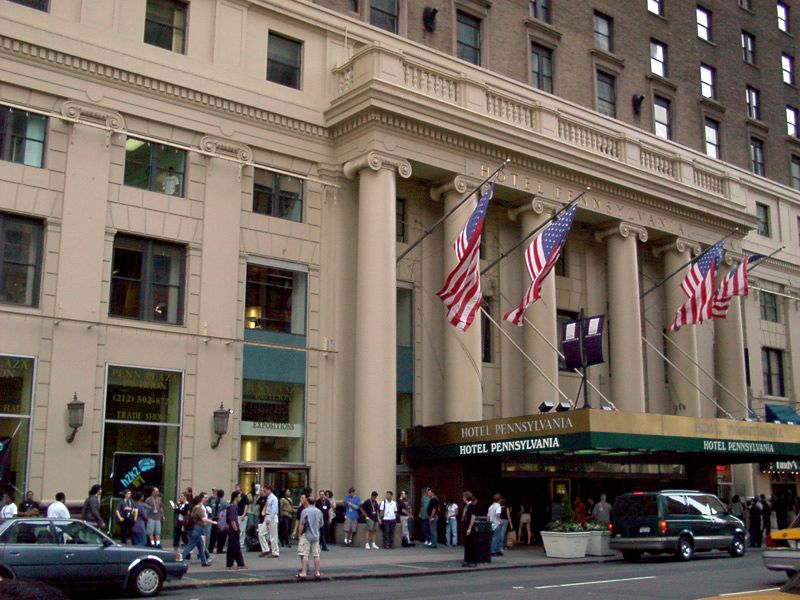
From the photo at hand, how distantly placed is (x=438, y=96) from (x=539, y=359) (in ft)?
32.5

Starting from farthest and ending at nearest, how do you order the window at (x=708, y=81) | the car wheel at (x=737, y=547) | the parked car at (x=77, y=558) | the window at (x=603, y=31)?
the window at (x=708, y=81) → the window at (x=603, y=31) → the car wheel at (x=737, y=547) → the parked car at (x=77, y=558)

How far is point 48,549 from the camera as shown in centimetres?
1547

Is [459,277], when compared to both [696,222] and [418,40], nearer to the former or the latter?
[418,40]

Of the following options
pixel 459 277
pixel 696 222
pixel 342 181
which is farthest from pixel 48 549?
pixel 696 222

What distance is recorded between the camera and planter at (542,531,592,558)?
84.2 feet

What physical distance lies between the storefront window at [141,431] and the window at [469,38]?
17399mm

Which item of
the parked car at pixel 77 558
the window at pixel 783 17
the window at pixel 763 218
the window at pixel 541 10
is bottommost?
the parked car at pixel 77 558

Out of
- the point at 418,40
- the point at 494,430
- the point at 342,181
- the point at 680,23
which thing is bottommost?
the point at 494,430

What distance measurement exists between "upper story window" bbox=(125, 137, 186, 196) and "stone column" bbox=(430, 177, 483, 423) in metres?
9.29

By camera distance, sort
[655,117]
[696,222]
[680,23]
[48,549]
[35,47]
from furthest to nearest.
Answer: [680,23] < [655,117] < [696,222] < [35,47] < [48,549]

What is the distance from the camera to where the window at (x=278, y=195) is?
95.0 ft

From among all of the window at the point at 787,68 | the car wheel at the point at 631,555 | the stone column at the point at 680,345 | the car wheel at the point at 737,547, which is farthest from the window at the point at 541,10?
the car wheel at the point at 631,555

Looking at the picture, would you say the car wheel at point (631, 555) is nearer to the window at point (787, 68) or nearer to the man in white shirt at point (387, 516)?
the man in white shirt at point (387, 516)

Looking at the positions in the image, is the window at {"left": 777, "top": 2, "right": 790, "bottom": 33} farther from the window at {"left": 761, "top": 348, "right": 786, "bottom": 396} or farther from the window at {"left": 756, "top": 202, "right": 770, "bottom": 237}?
the window at {"left": 761, "top": 348, "right": 786, "bottom": 396}
